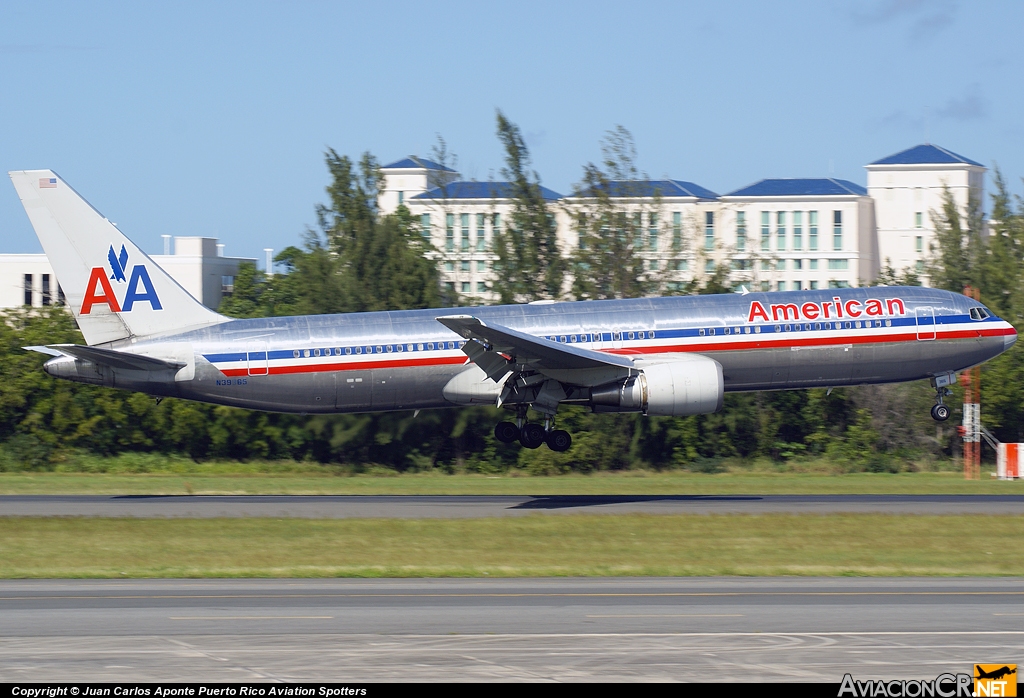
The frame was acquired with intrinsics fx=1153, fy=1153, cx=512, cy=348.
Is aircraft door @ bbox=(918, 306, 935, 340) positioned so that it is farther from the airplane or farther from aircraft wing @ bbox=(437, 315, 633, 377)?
aircraft wing @ bbox=(437, 315, 633, 377)

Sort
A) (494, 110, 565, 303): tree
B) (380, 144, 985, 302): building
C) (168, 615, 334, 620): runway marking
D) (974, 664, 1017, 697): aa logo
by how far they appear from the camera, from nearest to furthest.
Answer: (974, 664, 1017, 697): aa logo, (168, 615, 334, 620): runway marking, (494, 110, 565, 303): tree, (380, 144, 985, 302): building

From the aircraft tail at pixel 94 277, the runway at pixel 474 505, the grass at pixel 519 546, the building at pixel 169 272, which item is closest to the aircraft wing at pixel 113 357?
the aircraft tail at pixel 94 277

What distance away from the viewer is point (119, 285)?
36.6 meters

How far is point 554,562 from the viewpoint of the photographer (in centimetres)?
2288

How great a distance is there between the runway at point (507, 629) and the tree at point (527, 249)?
127 ft

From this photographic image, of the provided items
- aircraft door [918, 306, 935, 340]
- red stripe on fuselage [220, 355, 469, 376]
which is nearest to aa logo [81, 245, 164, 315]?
red stripe on fuselage [220, 355, 469, 376]

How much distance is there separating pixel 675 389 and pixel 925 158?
107m

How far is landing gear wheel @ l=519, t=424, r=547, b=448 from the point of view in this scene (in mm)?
35812

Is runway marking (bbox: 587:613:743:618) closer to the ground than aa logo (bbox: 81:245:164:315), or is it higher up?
closer to the ground

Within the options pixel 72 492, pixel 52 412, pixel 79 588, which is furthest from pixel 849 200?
pixel 79 588

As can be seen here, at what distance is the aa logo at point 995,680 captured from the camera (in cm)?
1149

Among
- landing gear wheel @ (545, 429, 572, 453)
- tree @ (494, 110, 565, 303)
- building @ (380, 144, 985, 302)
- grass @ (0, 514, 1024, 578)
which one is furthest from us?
building @ (380, 144, 985, 302)

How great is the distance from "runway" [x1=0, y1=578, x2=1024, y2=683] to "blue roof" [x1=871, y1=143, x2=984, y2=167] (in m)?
117

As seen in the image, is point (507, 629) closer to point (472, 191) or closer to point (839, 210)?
point (472, 191)
